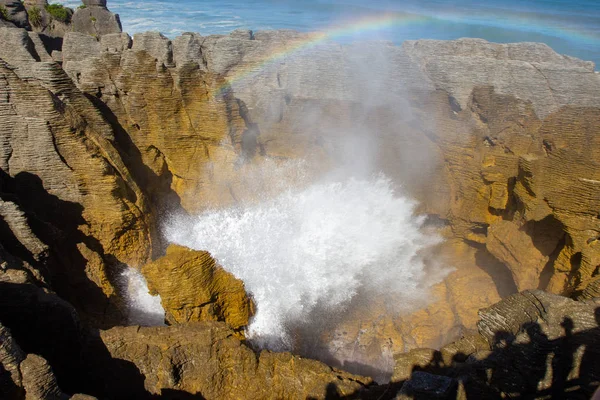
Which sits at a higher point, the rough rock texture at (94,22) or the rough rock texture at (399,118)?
the rough rock texture at (94,22)

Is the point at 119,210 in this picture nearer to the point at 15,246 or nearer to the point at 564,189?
the point at 15,246

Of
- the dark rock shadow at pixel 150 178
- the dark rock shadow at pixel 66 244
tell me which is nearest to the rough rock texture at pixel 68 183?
the dark rock shadow at pixel 66 244

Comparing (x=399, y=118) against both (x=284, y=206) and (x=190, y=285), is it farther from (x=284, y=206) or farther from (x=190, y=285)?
(x=190, y=285)

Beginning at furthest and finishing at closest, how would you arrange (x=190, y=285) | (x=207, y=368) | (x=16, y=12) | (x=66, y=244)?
(x=16, y=12), (x=66, y=244), (x=190, y=285), (x=207, y=368)

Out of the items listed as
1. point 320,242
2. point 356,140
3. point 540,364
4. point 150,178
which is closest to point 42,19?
point 150,178

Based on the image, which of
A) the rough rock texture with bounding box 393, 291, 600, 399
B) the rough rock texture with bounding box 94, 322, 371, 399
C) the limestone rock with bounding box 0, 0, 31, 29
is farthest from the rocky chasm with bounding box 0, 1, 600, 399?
the limestone rock with bounding box 0, 0, 31, 29

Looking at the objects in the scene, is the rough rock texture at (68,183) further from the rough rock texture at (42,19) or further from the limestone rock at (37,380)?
the rough rock texture at (42,19)
